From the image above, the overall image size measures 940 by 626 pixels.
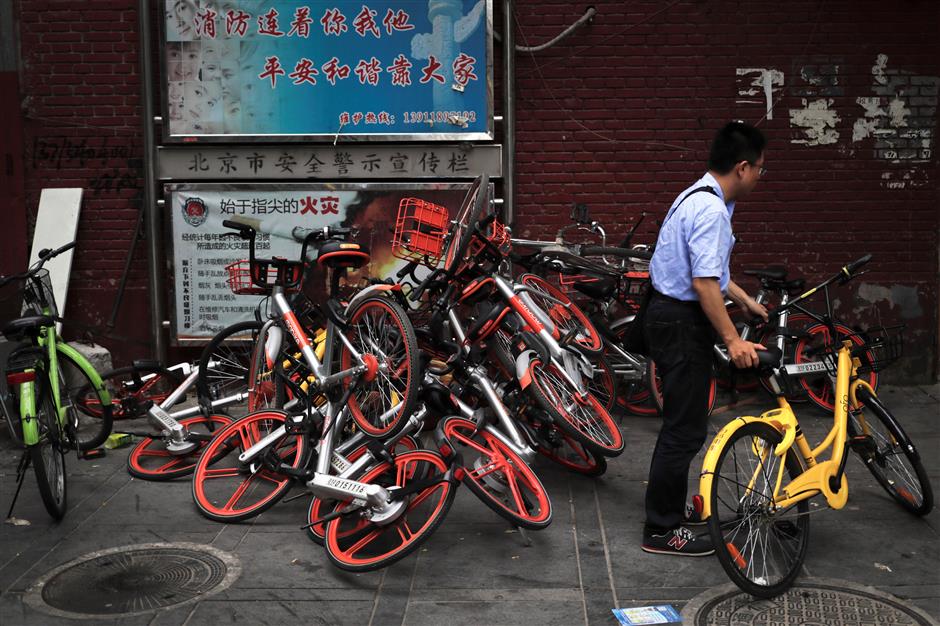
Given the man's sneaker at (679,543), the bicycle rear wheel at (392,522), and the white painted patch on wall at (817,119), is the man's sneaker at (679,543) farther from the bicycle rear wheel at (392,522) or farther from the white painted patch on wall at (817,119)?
the white painted patch on wall at (817,119)

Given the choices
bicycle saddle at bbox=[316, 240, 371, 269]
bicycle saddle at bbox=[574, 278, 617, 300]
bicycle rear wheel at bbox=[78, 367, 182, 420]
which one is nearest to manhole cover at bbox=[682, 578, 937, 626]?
bicycle saddle at bbox=[316, 240, 371, 269]

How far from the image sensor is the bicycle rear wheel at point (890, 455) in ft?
17.3

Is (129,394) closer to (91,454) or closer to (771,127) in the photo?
(91,454)

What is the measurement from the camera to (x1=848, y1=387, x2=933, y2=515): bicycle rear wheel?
5273mm

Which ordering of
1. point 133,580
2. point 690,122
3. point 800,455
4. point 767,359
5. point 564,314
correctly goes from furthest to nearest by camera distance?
point 690,122, point 564,314, point 133,580, point 800,455, point 767,359

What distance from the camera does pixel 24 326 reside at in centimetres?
591

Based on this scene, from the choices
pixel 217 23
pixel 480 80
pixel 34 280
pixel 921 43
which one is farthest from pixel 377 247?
pixel 921 43

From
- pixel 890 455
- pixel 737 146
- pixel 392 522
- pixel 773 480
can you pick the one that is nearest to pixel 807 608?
pixel 773 480

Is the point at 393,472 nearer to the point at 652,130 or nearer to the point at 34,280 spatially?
the point at 34,280

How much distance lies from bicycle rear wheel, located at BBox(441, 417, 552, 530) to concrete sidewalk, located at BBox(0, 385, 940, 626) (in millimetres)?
198

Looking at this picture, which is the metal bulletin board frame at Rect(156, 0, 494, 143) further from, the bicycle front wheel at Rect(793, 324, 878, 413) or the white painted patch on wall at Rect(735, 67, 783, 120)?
the bicycle front wheel at Rect(793, 324, 878, 413)

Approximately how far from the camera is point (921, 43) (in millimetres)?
8281

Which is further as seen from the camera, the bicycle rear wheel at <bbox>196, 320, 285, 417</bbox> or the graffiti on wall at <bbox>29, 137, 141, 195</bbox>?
the graffiti on wall at <bbox>29, 137, 141, 195</bbox>

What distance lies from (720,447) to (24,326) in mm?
4036
